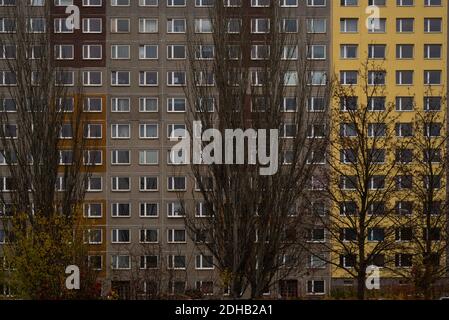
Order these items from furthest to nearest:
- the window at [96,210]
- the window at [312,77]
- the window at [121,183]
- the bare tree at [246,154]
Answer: the window at [121,183] < the window at [96,210] < the window at [312,77] < the bare tree at [246,154]

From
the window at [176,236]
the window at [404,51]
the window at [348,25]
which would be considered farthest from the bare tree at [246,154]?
the window at [404,51]

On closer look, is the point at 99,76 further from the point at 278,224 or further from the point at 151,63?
the point at 278,224

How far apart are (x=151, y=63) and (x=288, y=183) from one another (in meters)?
31.4

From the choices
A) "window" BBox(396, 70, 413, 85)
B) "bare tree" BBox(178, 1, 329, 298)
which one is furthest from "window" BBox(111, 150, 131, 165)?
"bare tree" BBox(178, 1, 329, 298)

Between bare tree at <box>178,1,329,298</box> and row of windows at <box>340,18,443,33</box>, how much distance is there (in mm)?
28215

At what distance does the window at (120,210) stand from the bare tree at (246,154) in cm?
2655

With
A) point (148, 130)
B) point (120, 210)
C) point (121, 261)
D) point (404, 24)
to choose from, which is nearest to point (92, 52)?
point (148, 130)

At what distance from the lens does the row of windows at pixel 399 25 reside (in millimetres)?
52750

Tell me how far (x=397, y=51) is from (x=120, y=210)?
24.4m

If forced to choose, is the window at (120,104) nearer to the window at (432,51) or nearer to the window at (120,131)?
the window at (120,131)

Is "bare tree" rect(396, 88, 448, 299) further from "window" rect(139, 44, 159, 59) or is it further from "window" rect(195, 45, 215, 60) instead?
"window" rect(139, 44, 159, 59)

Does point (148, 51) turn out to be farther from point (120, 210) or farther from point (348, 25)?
point (348, 25)

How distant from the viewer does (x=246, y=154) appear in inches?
877

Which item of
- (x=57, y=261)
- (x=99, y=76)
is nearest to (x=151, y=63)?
(x=99, y=76)
